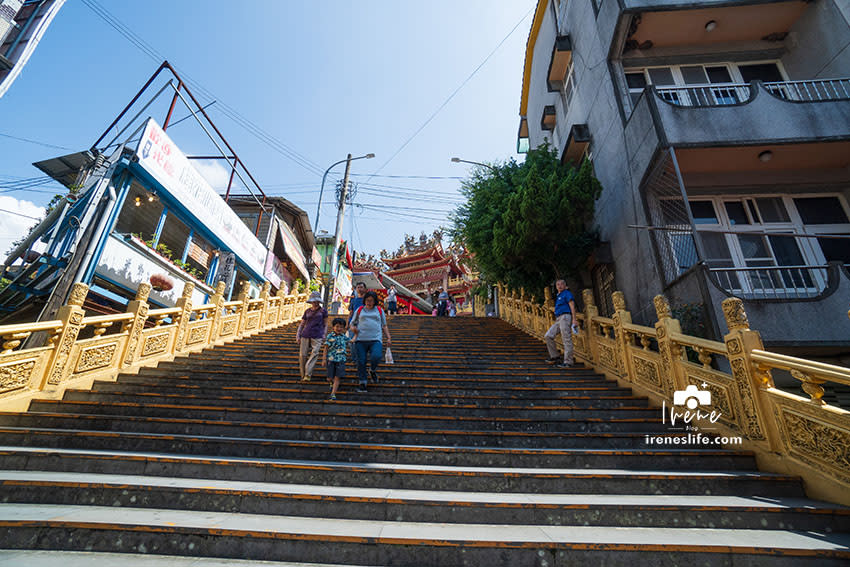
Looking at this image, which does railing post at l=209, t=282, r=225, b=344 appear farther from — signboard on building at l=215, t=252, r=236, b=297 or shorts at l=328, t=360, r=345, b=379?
shorts at l=328, t=360, r=345, b=379

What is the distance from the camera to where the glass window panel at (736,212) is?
7.73 m

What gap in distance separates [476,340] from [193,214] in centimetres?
932

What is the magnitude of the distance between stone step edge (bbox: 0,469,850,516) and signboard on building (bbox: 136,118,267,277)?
25.8 feet

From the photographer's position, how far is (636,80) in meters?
9.18

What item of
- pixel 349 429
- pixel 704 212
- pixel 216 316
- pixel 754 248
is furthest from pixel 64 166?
pixel 754 248

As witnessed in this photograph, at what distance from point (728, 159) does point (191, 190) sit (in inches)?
552

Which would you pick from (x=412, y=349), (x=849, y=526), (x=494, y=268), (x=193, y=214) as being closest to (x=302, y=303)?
(x=193, y=214)

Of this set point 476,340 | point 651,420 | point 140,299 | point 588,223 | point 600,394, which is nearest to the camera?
point 651,420

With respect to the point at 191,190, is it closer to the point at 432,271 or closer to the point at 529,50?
the point at 529,50

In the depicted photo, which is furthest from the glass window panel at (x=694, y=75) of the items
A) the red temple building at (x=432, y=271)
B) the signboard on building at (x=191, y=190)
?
the red temple building at (x=432, y=271)

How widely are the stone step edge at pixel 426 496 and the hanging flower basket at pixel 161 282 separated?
6885 millimetres

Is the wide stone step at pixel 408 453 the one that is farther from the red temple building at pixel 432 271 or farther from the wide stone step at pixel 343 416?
the red temple building at pixel 432 271

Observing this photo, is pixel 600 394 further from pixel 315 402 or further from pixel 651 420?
pixel 315 402

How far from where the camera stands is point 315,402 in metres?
4.81
